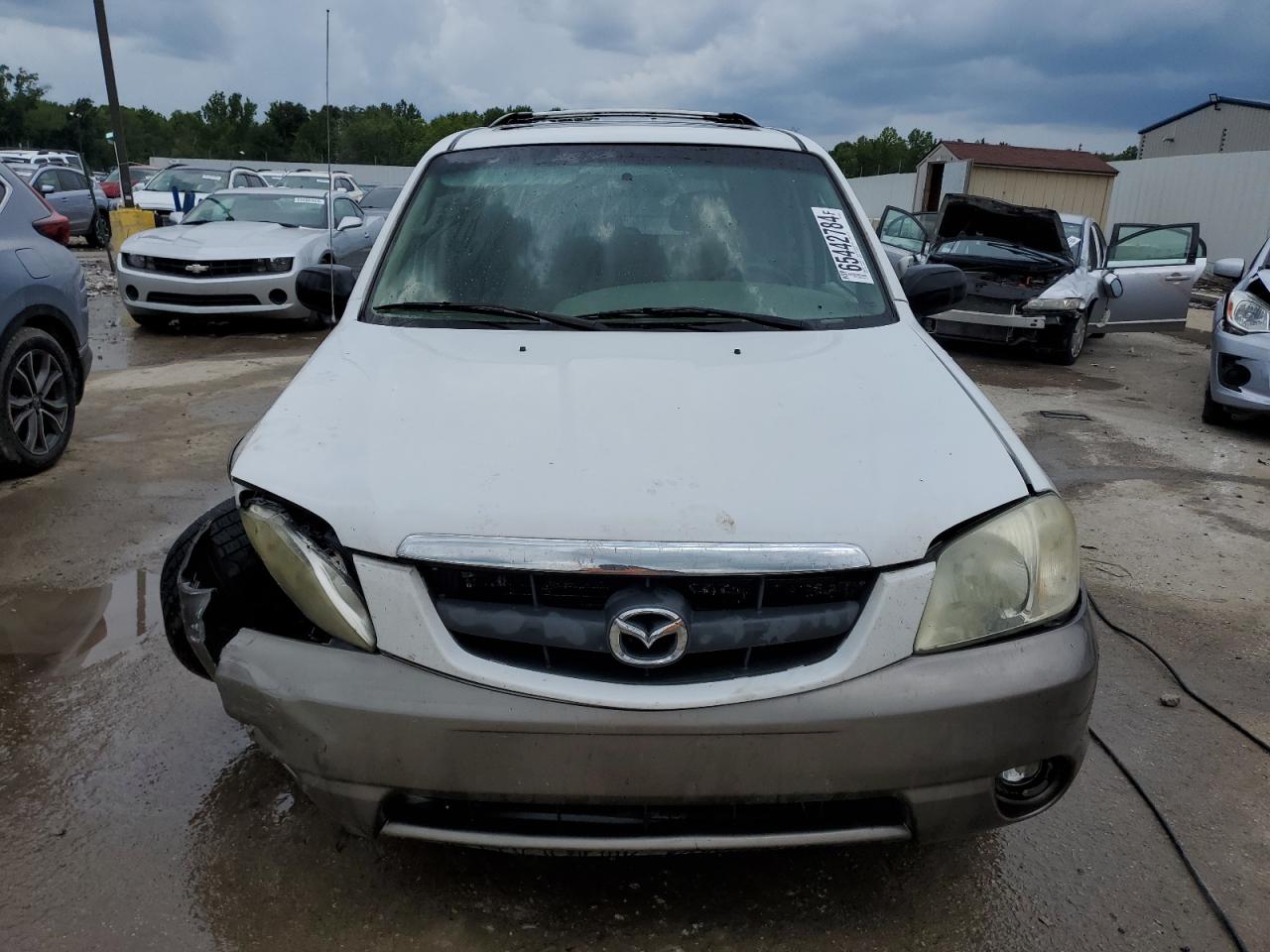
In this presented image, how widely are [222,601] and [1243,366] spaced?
270 inches

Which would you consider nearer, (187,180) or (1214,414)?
(1214,414)

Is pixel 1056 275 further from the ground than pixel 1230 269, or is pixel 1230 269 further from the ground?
pixel 1230 269

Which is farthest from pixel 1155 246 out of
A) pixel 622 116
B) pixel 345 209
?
pixel 345 209

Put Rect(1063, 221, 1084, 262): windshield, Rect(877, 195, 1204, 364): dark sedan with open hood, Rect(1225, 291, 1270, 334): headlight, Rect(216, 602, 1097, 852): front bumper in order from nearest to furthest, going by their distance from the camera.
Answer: Rect(216, 602, 1097, 852): front bumper → Rect(1225, 291, 1270, 334): headlight → Rect(877, 195, 1204, 364): dark sedan with open hood → Rect(1063, 221, 1084, 262): windshield

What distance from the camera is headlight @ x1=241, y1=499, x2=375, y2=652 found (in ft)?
6.46

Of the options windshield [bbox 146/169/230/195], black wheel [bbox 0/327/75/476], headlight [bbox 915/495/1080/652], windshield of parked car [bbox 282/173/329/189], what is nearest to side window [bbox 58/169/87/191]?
windshield [bbox 146/169/230/195]

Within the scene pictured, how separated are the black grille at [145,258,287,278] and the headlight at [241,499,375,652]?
8.65 m

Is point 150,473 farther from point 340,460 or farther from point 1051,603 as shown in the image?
point 1051,603

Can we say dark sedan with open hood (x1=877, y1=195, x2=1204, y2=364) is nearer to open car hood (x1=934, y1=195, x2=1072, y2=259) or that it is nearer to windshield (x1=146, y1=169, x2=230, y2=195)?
open car hood (x1=934, y1=195, x2=1072, y2=259)

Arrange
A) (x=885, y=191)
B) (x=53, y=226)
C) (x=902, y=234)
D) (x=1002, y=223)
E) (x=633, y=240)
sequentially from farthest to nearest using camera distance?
(x=885, y=191) < (x=902, y=234) < (x=1002, y=223) < (x=53, y=226) < (x=633, y=240)

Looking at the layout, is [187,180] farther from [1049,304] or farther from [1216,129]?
[1216,129]

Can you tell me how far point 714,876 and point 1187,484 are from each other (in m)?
4.71

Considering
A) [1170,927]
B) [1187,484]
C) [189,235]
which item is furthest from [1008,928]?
[189,235]

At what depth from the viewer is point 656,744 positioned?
185 cm
